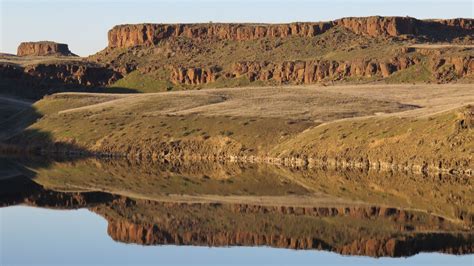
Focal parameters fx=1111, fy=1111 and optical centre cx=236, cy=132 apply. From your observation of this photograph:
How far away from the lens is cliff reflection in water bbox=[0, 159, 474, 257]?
4874cm

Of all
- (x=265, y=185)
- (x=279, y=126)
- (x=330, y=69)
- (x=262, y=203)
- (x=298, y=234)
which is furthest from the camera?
(x=330, y=69)

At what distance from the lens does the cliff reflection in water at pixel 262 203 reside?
48741 millimetres

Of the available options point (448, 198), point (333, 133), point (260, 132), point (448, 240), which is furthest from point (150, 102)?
point (448, 240)

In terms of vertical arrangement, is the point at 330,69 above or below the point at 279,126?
below

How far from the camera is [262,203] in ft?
210

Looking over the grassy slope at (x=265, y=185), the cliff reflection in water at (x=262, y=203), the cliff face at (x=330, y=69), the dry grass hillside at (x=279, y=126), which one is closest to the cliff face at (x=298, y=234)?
the cliff reflection in water at (x=262, y=203)

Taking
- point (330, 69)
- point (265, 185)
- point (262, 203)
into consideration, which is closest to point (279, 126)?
point (265, 185)

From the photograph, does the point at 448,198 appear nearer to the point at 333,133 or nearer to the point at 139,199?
the point at 139,199

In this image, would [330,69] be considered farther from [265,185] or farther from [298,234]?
[298,234]

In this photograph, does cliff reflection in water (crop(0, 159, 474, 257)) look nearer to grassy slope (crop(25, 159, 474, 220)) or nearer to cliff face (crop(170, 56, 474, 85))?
grassy slope (crop(25, 159, 474, 220))

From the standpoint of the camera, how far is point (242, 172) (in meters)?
84.3

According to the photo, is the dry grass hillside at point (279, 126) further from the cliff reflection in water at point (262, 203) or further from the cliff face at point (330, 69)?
the cliff face at point (330, 69)

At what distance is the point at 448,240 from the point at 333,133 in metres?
46.4

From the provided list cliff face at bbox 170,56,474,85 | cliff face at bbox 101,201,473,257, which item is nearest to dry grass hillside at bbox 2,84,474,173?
cliff face at bbox 101,201,473,257
